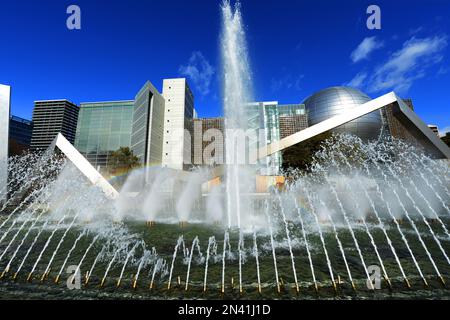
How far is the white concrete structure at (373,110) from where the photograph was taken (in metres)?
14.2

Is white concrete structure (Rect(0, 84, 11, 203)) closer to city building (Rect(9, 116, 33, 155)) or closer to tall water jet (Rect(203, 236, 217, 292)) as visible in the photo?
tall water jet (Rect(203, 236, 217, 292))

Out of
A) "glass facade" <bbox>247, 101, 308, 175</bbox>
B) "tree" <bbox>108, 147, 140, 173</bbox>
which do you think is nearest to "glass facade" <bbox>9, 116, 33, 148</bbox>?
"tree" <bbox>108, 147, 140, 173</bbox>

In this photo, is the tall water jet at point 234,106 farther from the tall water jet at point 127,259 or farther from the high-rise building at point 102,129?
the high-rise building at point 102,129

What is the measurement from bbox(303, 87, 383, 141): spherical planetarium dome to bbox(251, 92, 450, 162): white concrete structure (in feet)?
126

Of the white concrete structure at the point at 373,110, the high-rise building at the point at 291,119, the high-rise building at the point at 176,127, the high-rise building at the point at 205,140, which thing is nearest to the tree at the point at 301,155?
the white concrete structure at the point at 373,110

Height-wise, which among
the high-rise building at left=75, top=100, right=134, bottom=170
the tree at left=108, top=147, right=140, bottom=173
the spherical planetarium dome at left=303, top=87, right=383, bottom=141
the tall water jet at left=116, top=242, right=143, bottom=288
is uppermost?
the high-rise building at left=75, top=100, right=134, bottom=170

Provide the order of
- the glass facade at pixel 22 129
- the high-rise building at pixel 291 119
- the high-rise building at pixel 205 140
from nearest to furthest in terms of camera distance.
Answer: the high-rise building at pixel 291 119 < the high-rise building at pixel 205 140 < the glass facade at pixel 22 129

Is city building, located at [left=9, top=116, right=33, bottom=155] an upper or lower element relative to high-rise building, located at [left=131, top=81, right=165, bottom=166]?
upper

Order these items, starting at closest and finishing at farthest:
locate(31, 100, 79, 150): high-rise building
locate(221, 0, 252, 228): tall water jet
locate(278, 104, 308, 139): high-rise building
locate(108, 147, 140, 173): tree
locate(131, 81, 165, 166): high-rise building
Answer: locate(221, 0, 252, 228): tall water jet
locate(108, 147, 140, 173): tree
locate(131, 81, 165, 166): high-rise building
locate(278, 104, 308, 139): high-rise building
locate(31, 100, 79, 150): high-rise building

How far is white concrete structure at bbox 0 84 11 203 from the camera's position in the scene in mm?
14453

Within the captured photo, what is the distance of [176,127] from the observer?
82750 millimetres

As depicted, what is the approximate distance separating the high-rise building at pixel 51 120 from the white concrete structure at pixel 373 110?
14884cm

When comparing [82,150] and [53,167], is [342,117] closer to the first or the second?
[53,167]

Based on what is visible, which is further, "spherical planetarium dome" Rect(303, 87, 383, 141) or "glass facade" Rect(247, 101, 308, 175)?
"glass facade" Rect(247, 101, 308, 175)
